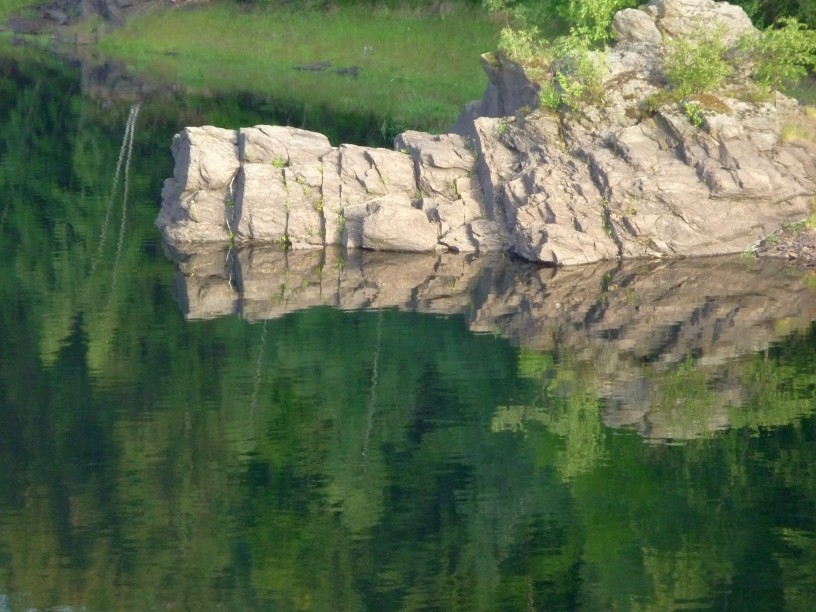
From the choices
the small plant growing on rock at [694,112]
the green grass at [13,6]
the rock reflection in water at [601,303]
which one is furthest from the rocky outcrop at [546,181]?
the green grass at [13,6]

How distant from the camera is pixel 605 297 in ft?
84.0

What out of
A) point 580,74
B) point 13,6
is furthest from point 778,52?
point 13,6

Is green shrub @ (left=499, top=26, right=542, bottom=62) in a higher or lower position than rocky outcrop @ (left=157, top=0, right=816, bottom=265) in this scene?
higher

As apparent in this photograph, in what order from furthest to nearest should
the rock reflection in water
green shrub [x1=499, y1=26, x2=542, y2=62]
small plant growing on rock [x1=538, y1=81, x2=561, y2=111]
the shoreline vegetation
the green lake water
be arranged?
the shoreline vegetation < green shrub [x1=499, y1=26, x2=542, y2=62] < small plant growing on rock [x1=538, y1=81, x2=561, y2=111] < the rock reflection in water < the green lake water

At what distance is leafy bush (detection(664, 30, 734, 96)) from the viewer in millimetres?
29516

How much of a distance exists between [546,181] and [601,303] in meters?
4.32

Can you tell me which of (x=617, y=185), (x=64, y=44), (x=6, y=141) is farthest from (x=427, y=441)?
(x=64, y=44)

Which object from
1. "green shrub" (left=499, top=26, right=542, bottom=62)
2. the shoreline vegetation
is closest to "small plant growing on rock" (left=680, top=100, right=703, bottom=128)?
"green shrub" (left=499, top=26, right=542, bottom=62)

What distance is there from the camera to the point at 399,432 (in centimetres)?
1933

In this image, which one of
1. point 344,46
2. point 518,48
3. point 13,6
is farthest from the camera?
point 13,6

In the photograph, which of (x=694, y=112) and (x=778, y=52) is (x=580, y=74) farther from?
(x=778, y=52)

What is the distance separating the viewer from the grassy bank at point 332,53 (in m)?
50.4

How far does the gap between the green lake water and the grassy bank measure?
16.9m

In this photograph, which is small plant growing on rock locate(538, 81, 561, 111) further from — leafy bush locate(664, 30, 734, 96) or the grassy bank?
the grassy bank
